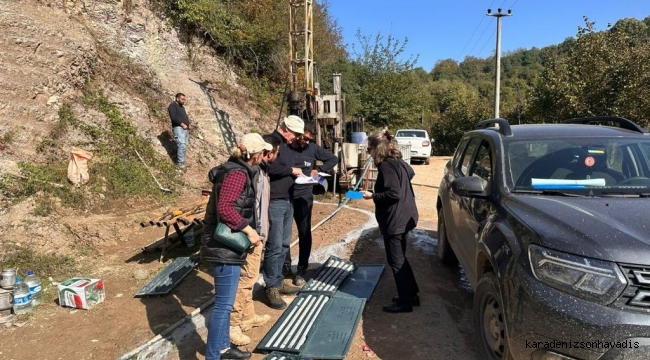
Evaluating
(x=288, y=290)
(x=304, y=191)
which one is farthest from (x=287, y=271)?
(x=304, y=191)

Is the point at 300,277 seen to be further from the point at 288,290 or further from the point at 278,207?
the point at 278,207

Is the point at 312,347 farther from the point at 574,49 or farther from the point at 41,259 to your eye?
the point at 574,49

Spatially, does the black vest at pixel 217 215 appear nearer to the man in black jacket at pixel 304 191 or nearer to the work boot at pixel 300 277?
the man in black jacket at pixel 304 191

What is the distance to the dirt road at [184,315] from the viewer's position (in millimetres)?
3533

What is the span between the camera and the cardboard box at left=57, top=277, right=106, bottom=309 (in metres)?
A: 4.36

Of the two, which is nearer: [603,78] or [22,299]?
[22,299]

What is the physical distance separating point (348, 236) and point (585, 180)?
4199 millimetres

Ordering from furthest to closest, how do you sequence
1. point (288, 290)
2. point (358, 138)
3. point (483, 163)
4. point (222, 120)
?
point (222, 120) → point (358, 138) → point (288, 290) → point (483, 163)

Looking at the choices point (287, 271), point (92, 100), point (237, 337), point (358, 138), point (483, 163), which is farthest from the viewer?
point (358, 138)

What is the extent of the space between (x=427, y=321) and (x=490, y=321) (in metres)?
1.01

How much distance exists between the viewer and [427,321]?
388 cm

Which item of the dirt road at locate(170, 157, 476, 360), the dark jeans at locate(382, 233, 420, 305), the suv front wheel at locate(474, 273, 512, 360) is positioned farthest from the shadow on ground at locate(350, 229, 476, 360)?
the suv front wheel at locate(474, 273, 512, 360)

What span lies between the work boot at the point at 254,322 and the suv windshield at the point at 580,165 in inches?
97.6

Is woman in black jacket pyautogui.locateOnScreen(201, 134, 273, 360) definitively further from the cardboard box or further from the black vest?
the cardboard box
